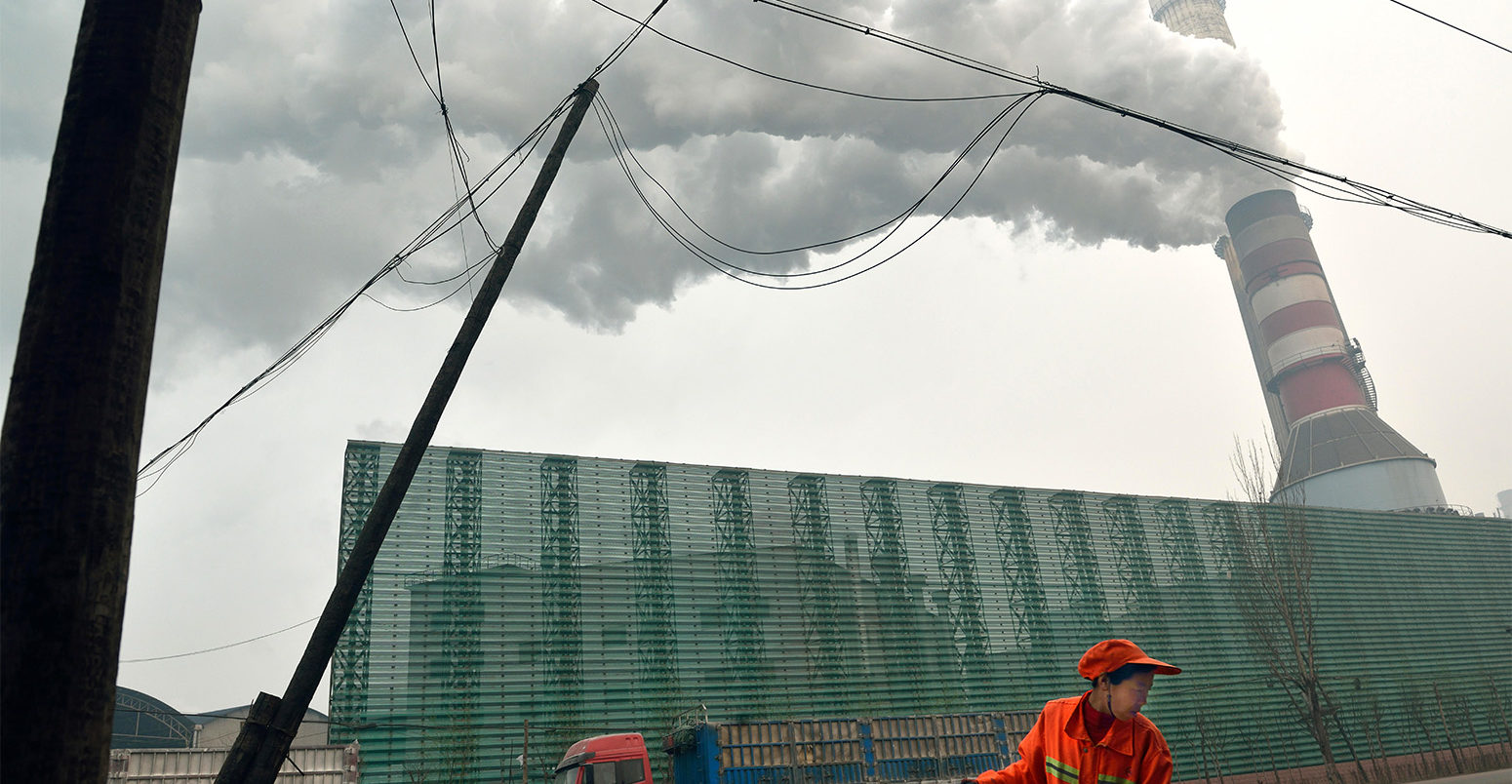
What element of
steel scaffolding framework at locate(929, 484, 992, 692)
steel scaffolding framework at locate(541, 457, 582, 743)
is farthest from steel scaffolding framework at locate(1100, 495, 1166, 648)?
steel scaffolding framework at locate(541, 457, 582, 743)

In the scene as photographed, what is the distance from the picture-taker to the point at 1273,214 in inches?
3575

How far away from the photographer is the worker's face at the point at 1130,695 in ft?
11.2

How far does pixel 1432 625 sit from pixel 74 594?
52756mm

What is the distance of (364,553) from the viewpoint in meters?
7.92

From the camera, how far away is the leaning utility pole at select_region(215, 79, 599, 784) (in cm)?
707

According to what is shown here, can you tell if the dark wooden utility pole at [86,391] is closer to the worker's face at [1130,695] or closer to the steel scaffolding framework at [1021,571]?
the worker's face at [1130,695]

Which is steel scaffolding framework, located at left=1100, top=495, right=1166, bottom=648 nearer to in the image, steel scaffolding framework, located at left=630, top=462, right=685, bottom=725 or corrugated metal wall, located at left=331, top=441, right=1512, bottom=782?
corrugated metal wall, located at left=331, top=441, right=1512, bottom=782

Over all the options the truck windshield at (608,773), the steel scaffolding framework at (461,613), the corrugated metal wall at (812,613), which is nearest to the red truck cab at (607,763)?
the truck windshield at (608,773)

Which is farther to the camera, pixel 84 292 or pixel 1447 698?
pixel 1447 698

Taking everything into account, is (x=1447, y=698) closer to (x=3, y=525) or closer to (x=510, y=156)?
(x=510, y=156)

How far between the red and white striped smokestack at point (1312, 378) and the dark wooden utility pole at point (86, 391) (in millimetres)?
80613

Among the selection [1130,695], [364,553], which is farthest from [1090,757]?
[364,553]

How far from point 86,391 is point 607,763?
14925 mm

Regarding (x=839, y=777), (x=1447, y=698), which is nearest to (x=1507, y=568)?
(x=1447, y=698)
